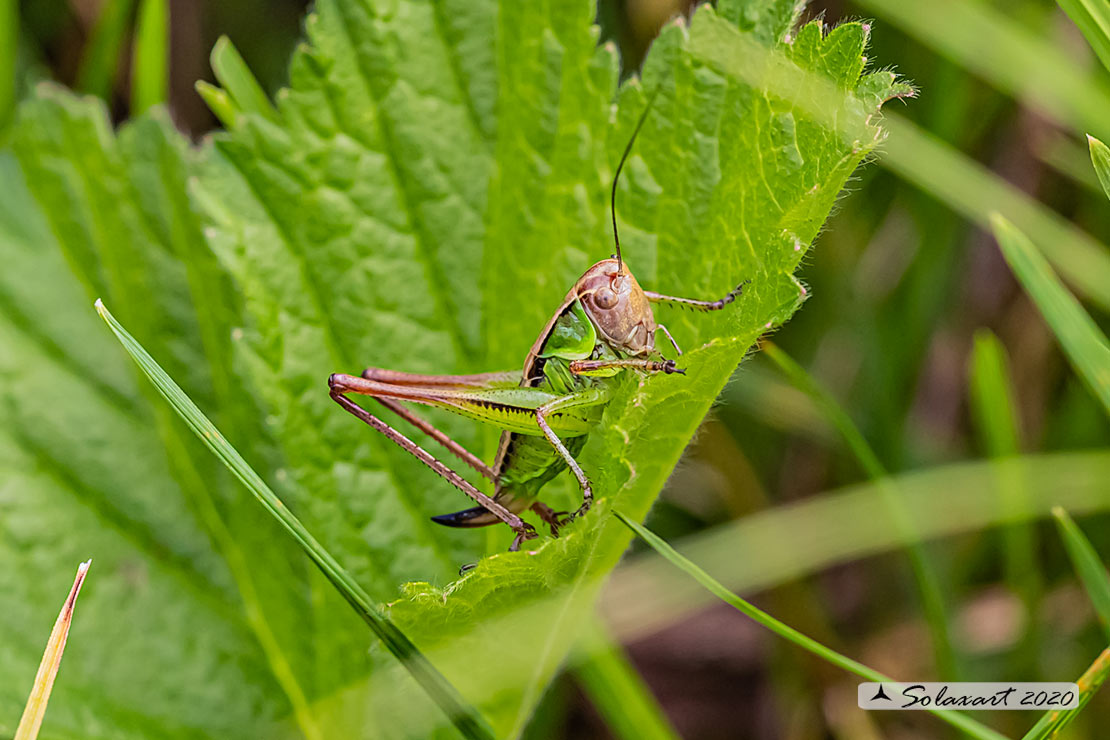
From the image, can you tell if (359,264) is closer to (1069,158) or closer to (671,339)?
(671,339)

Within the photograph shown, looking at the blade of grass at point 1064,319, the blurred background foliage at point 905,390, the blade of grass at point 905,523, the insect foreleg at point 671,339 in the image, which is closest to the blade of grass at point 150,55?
the blurred background foliage at point 905,390

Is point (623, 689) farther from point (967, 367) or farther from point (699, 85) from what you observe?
point (967, 367)

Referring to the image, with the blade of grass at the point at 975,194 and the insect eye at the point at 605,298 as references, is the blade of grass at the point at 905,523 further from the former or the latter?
the blade of grass at the point at 975,194

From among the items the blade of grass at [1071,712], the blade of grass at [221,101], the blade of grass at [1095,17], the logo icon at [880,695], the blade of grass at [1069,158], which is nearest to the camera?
the blade of grass at [1071,712]

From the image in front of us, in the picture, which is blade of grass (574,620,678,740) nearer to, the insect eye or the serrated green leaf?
the serrated green leaf

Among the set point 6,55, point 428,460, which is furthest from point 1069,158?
point 6,55

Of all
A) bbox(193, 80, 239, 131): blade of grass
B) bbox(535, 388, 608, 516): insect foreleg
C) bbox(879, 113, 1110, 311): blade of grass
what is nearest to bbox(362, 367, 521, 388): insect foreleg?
bbox(535, 388, 608, 516): insect foreleg
